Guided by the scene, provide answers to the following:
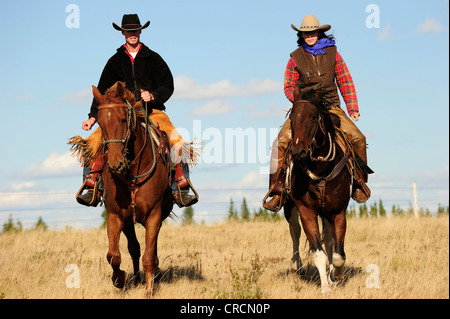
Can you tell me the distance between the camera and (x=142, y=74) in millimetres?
10328

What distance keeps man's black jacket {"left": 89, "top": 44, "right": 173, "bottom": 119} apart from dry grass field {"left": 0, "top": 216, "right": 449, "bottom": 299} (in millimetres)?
3001

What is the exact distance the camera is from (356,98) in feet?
35.0

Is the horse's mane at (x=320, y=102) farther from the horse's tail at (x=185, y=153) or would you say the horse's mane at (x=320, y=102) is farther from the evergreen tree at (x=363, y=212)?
the evergreen tree at (x=363, y=212)

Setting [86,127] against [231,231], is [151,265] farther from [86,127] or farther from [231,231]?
[231,231]

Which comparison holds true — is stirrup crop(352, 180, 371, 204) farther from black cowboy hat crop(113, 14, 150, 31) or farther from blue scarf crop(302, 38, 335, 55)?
black cowboy hat crop(113, 14, 150, 31)

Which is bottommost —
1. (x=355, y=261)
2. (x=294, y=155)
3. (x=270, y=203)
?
(x=355, y=261)

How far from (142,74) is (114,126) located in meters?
2.08

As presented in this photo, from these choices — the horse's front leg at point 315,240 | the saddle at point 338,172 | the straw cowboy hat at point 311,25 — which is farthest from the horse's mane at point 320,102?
the straw cowboy hat at point 311,25

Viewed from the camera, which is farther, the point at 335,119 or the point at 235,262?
the point at 235,262

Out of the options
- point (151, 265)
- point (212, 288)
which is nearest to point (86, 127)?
point (151, 265)

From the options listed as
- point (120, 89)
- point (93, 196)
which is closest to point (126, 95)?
point (120, 89)

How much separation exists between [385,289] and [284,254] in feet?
12.2

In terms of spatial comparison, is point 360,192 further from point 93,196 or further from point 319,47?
point 93,196
